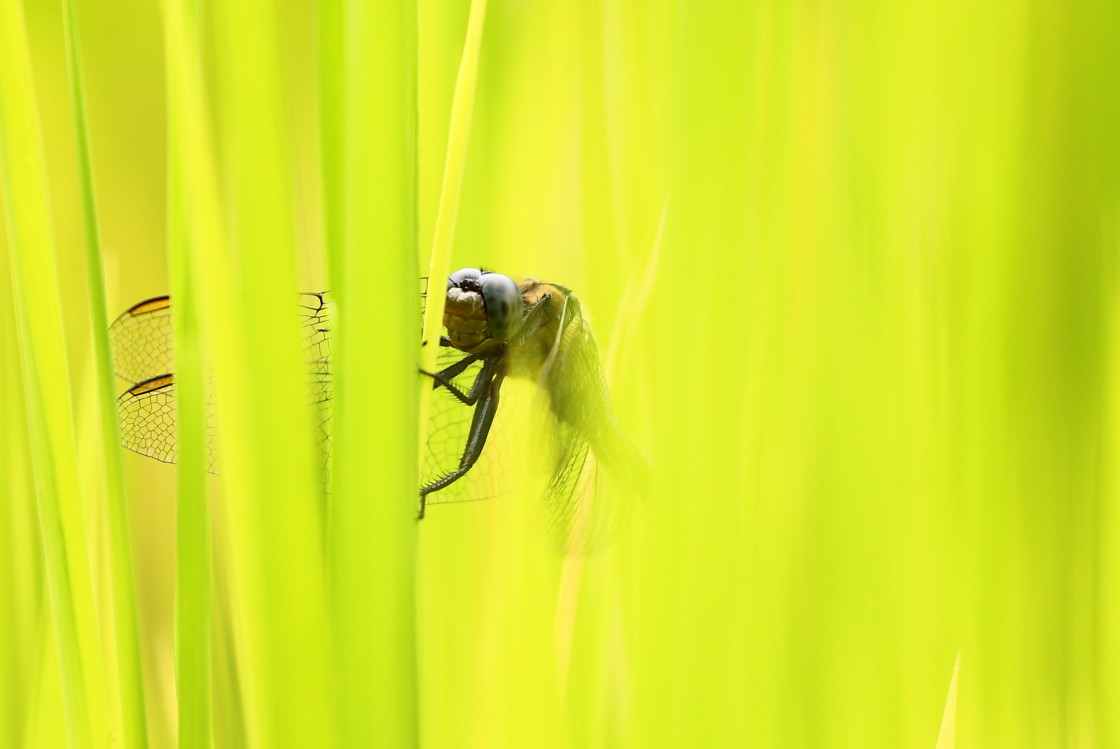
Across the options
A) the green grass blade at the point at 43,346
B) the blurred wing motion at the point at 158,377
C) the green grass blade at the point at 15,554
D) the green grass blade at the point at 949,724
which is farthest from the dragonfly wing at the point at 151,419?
the green grass blade at the point at 949,724

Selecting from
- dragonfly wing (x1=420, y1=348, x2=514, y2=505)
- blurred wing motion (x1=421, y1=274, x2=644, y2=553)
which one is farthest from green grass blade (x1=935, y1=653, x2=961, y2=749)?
dragonfly wing (x1=420, y1=348, x2=514, y2=505)

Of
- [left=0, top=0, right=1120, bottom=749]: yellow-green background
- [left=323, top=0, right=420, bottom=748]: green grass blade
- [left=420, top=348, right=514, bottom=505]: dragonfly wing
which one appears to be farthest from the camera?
[left=420, top=348, right=514, bottom=505]: dragonfly wing

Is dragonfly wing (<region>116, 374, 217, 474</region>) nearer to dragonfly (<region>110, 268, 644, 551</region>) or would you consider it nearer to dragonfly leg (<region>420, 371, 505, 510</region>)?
dragonfly (<region>110, 268, 644, 551</region>)

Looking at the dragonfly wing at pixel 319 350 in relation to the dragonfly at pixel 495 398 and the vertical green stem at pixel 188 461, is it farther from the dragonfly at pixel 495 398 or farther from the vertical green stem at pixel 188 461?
the vertical green stem at pixel 188 461

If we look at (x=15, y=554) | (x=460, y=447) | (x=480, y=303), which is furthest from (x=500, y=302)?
(x=15, y=554)

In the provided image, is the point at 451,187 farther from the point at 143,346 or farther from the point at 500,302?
the point at 143,346

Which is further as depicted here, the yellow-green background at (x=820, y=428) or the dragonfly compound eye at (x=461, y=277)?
the dragonfly compound eye at (x=461, y=277)

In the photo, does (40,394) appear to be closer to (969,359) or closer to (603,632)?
(603,632)
